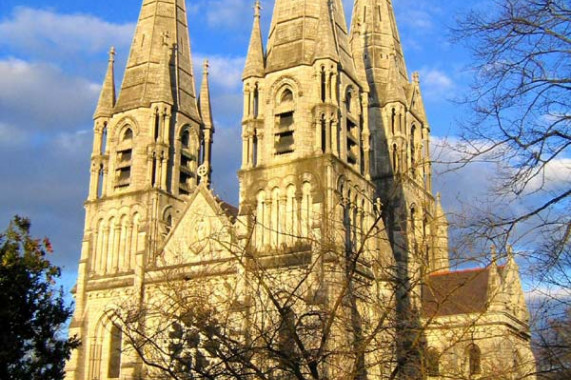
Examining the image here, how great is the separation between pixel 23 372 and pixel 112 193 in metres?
18.7

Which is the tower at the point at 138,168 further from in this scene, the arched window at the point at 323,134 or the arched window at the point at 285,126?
the arched window at the point at 323,134

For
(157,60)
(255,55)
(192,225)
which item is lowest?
(192,225)

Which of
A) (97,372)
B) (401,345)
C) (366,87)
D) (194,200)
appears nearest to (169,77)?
(194,200)

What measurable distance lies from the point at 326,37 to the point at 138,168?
1114 cm

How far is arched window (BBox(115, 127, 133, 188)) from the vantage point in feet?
128

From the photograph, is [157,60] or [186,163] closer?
[186,163]

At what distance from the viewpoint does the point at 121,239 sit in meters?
37.4

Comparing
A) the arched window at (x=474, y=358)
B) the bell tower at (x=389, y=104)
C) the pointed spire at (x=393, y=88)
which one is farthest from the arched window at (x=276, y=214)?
the arched window at (x=474, y=358)

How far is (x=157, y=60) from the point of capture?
4147 centimetres

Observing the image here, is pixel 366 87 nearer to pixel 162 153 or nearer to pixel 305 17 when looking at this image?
pixel 305 17

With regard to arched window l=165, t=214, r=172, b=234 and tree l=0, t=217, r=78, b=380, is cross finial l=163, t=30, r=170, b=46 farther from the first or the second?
tree l=0, t=217, r=78, b=380

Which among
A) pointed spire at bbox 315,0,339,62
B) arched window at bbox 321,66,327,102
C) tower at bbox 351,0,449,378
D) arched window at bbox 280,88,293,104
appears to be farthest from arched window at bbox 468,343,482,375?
arched window at bbox 280,88,293,104

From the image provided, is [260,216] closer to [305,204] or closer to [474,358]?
[305,204]

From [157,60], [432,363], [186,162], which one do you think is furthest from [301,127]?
[432,363]
